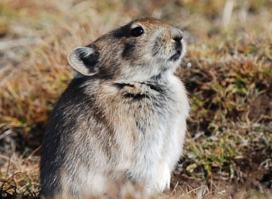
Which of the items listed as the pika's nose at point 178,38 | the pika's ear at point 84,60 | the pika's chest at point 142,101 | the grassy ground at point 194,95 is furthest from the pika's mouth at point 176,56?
the grassy ground at point 194,95

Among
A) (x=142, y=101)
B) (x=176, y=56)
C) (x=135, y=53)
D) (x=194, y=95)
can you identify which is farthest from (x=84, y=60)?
(x=194, y=95)

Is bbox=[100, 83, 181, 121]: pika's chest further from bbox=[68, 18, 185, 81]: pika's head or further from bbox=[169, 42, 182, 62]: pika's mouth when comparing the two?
bbox=[169, 42, 182, 62]: pika's mouth

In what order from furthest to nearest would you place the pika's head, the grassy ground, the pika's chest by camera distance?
the grassy ground, the pika's head, the pika's chest

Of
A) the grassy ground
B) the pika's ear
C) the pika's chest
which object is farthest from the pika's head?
the grassy ground

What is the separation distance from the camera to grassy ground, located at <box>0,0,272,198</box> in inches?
249

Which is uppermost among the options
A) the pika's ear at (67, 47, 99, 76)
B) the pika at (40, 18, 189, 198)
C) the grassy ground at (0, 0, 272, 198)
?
the pika's ear at (67, 47, 99, 76)

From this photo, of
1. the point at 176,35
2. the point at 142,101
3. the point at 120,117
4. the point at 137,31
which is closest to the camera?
the point at 120,117

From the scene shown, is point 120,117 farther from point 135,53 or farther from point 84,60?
point 84,60

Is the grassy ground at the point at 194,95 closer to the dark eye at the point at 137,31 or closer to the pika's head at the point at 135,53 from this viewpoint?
the pika's head at the point at 135,53

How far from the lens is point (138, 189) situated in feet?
14.6

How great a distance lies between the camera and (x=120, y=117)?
16.8 feet

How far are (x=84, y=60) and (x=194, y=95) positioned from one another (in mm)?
2006

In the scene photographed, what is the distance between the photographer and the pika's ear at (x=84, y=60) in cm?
547

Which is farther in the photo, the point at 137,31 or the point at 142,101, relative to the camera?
the point at 137,31
